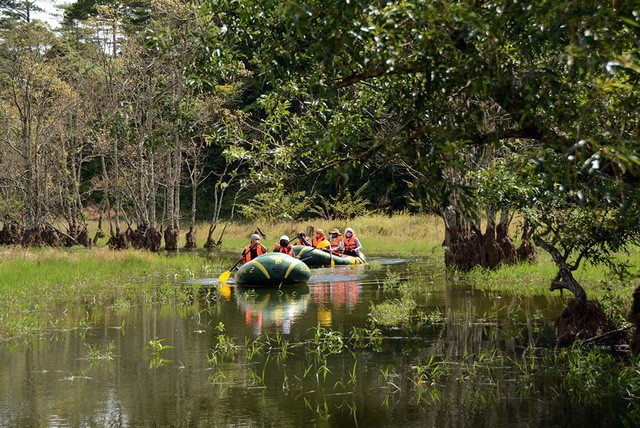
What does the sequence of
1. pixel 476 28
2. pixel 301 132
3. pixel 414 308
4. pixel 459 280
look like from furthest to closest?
pixel 459 280 < pixel 414 308 < pixel 301 132 < pixel 476 28

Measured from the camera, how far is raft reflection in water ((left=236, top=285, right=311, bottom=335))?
1278cm

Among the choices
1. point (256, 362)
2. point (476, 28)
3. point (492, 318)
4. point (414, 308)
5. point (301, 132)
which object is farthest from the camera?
point (414, 308)

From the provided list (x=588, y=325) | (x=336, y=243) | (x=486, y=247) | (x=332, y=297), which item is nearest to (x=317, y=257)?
(x=336, y=243)

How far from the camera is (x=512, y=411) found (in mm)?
7539

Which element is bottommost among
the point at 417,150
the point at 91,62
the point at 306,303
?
the point at 306,303

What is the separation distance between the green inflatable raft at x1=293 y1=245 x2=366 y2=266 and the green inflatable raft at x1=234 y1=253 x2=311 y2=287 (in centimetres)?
→ 538

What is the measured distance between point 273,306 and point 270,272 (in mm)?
3234

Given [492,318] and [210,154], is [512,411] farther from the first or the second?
[210,154]

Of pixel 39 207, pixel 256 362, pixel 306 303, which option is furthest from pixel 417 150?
pixel 39 207

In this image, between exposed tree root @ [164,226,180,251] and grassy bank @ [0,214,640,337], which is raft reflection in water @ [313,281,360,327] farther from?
exposed tree root @ [164,226,180,251]

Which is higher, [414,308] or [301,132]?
[301,132]

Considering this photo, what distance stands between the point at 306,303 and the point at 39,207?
18.7 meters

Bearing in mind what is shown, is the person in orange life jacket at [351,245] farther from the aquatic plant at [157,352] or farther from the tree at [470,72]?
the tree at [470,72]

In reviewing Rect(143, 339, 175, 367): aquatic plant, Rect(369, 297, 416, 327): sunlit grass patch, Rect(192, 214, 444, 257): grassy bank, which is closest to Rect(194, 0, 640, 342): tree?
Rect(143, 339, 175, 367): aquatic plant
